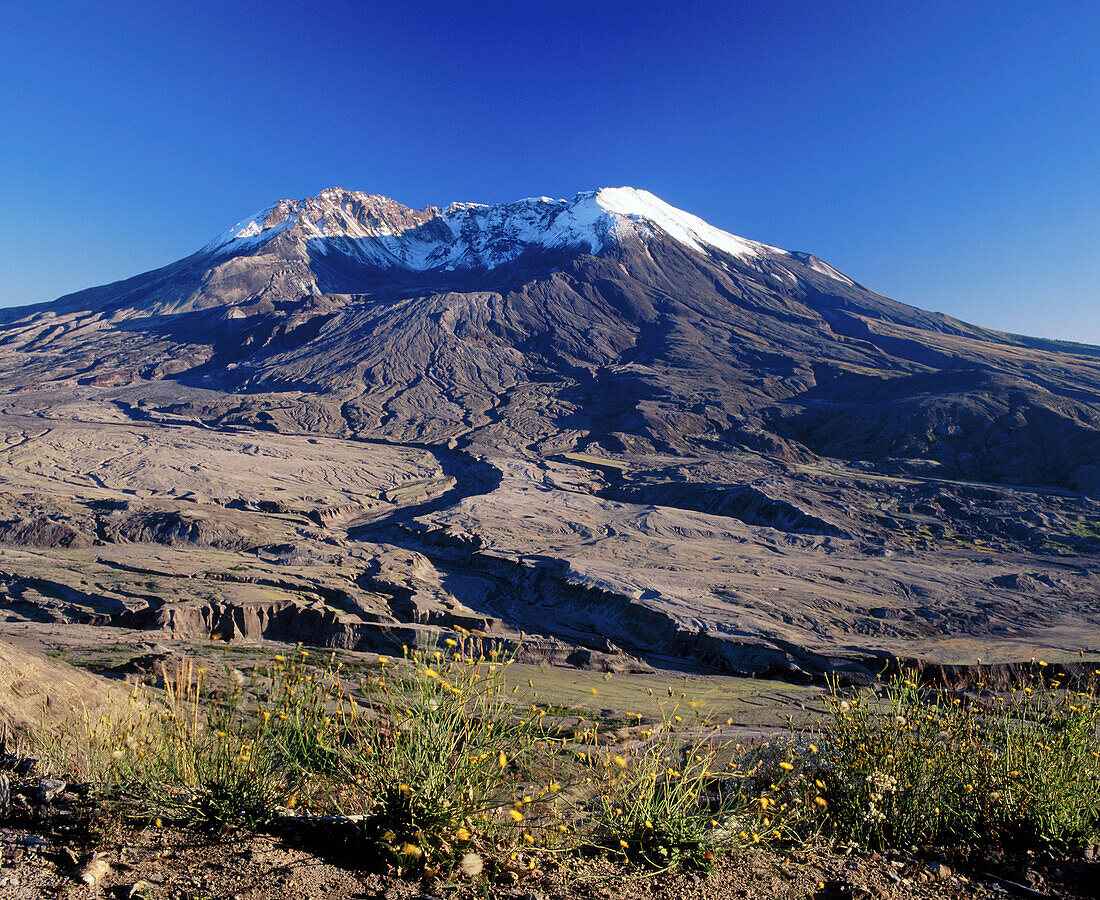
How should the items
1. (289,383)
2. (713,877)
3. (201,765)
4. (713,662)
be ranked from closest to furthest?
(713,877)
(201,765)
(713,662)
(289,383)

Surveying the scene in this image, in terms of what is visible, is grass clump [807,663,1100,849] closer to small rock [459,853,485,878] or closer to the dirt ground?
the dirt ground

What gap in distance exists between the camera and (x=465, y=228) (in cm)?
16500

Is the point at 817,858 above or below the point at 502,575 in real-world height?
above

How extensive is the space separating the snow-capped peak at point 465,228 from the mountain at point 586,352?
90 cm

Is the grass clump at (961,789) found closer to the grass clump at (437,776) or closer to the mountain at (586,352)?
the grass clump at (437,776)

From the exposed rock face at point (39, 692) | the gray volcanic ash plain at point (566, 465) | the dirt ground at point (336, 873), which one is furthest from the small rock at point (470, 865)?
the gray volcanic ash plain at point (566, 465)

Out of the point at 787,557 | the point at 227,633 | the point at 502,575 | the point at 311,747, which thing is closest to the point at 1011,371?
the point at 787,557

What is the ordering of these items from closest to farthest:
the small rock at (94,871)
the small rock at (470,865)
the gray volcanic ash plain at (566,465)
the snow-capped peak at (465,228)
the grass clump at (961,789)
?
→ 1. the small rock at (94,871)
2. the small rock at (470,865)
3. the grass clump at (961,789)
4. the gray volcanic ash plain at (566,465)
5. the snow-capped peak at (465,228)

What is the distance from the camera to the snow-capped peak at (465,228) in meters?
129

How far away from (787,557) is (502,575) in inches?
565

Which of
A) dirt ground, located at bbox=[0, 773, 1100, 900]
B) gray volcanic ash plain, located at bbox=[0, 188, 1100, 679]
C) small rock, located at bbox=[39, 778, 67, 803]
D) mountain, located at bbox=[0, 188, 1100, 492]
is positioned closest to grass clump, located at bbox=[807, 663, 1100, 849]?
dirt ground, located at bbox=[0, 773, 1100, 900]

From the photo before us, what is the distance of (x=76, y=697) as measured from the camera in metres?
6.09

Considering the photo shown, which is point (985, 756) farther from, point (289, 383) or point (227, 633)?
point (289, 383)

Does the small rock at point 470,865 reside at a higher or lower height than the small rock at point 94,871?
lower
